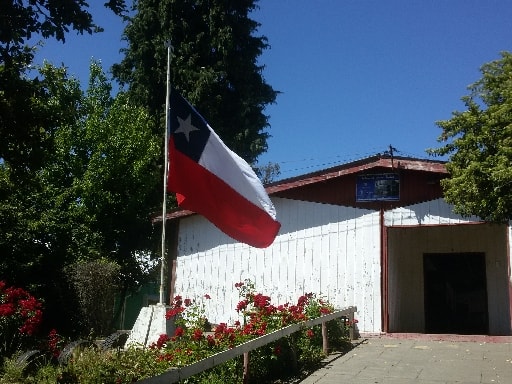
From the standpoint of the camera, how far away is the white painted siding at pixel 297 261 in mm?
12664

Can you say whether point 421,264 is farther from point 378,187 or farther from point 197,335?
point 197,335

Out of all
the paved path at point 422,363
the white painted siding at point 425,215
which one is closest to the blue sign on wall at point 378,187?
the white painted siding at point 425,215

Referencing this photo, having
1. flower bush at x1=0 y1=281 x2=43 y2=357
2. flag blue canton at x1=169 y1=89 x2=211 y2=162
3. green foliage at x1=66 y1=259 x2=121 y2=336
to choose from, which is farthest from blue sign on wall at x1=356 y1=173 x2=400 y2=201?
flower bush at x1=0 y1=281 x2=43 y2=357

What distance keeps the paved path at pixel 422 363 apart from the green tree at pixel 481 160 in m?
2.64

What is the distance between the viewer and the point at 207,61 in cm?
2345

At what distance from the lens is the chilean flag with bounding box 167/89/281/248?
8.32 m

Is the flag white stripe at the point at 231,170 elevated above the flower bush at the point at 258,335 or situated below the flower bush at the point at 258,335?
above

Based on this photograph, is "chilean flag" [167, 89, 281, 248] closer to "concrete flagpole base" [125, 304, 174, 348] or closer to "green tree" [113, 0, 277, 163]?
"concrete flagpole base" [125, 304, 174, 348]

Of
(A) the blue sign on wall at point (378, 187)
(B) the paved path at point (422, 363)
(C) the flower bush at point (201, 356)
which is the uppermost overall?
(A) the blue sign on wall at point (378, 187)

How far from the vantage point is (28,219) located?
15.5 metres

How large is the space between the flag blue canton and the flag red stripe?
0.13 meters

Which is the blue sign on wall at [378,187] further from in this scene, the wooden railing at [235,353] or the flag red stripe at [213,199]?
the flag red stripe at [213,199]

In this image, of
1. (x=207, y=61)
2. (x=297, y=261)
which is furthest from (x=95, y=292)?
(x=207, y=61)

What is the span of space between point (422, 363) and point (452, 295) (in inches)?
344
